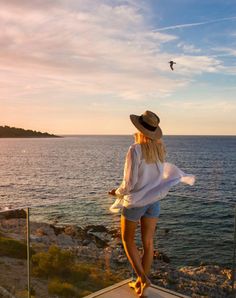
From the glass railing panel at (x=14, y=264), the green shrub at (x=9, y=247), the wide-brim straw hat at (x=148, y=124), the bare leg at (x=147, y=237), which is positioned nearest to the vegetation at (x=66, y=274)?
the glass railing panel at (x=14, y=264)

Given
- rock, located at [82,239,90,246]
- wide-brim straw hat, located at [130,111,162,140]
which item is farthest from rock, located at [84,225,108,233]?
wide-brim straw hat, located at [130,111,162,140]

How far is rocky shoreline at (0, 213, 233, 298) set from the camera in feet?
12.6

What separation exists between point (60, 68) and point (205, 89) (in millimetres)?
50011

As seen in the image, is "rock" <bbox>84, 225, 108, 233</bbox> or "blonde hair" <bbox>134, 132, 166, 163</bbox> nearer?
"blonde hair" <bbox>134, 132, 166, 163</bbox>

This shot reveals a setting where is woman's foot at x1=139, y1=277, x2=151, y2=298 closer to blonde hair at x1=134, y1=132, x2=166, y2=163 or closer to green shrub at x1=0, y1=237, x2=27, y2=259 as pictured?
blonde hair at x1=134, y1=132, x2=166, y2=163

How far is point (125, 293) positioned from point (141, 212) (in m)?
0.90

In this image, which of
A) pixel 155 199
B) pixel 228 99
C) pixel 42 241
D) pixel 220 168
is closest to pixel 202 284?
pixel 155 199

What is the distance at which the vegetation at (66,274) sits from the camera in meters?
3.60

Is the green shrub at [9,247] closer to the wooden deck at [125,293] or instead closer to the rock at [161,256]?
the wooden deck at [125,293]

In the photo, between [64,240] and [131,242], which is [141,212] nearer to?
[131,242]

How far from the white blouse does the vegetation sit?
0.80 metres

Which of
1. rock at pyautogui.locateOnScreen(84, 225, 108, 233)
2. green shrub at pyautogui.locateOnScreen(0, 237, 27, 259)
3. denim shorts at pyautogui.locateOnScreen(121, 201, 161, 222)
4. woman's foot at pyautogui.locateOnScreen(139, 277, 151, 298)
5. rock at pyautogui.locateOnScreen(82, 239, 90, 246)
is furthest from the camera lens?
green shrub at pyautogui.locateOnScreen(0, 237, 27, 259)

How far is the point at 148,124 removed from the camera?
3322 millimetres

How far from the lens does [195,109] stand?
83.9 m
